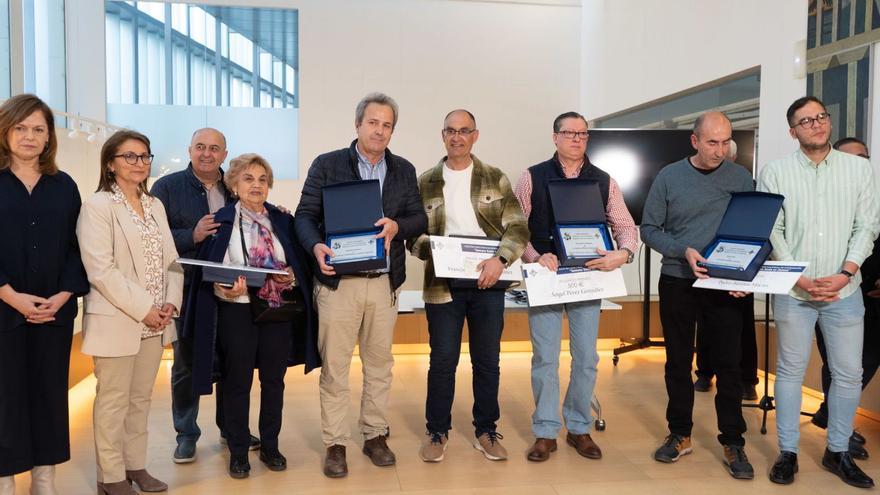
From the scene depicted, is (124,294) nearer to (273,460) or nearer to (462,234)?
(273,460)

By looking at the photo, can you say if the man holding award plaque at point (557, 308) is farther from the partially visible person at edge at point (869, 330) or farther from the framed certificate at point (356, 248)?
the partially visible person at edge at point (869, 330)

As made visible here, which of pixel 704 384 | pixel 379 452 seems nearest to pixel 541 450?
pixel 379 452

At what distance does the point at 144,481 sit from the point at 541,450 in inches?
72.5

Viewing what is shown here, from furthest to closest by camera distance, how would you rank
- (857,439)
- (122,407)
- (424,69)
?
(424,69)
(857,439)
(122,407)

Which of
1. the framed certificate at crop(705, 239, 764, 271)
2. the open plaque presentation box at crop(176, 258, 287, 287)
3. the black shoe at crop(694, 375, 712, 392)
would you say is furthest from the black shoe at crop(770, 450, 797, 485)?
the open plaque presentation box at crop(176, 258, 287, 287)

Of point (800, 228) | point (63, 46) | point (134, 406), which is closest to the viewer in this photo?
point (134, 406)

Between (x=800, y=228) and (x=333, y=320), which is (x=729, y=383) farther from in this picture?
(x=333, y=320)

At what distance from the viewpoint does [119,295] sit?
2.79m

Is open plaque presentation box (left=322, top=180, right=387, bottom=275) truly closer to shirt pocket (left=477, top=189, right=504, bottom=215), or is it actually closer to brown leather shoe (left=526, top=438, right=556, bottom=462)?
shirt pocket (left=477, top=189, right=504, bottom=215)

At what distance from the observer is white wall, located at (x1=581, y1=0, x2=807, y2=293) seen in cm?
503

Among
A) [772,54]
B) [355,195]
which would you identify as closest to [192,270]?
[355,195]

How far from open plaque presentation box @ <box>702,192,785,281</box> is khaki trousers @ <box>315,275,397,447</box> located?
4.90 feet

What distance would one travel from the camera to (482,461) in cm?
358

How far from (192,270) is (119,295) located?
0.48 metres
